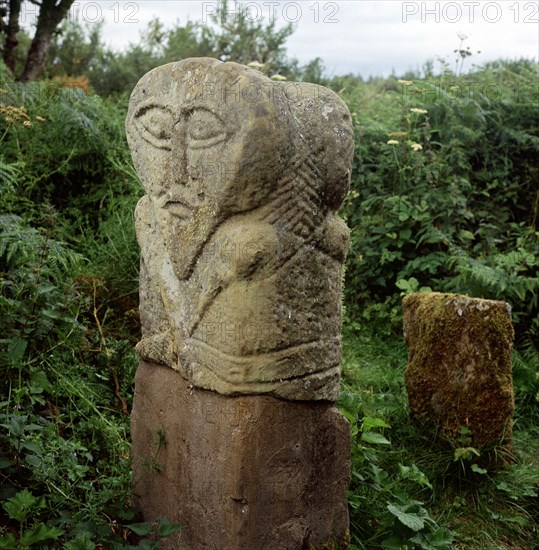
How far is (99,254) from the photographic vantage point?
5.32 metres

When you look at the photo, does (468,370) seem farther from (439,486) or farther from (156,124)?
(156,124)

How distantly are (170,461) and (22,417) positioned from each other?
0.67m

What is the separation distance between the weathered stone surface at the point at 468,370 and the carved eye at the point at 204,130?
Answer: 2111 mm

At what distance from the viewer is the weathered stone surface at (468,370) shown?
174 inches

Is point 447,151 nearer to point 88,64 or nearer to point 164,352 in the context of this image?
point 164,352

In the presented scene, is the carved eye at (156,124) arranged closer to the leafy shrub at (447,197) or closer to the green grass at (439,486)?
the green grass at (439,486)

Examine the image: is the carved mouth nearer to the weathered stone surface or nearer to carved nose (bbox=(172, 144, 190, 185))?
carved nose (bbox=(172, 144, 190, 185))

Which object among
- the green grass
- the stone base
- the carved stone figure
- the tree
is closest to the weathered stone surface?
the green grass

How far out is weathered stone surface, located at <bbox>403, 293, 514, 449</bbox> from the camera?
442 centimetres

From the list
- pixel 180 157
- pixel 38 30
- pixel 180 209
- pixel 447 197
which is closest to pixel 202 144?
pixel 180 157

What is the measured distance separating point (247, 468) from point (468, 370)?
6.41ft

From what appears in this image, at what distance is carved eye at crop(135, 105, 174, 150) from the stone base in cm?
88

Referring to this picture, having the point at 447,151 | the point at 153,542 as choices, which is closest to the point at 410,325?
the point at 153,542

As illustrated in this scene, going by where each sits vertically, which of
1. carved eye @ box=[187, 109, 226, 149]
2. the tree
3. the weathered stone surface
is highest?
the tree
